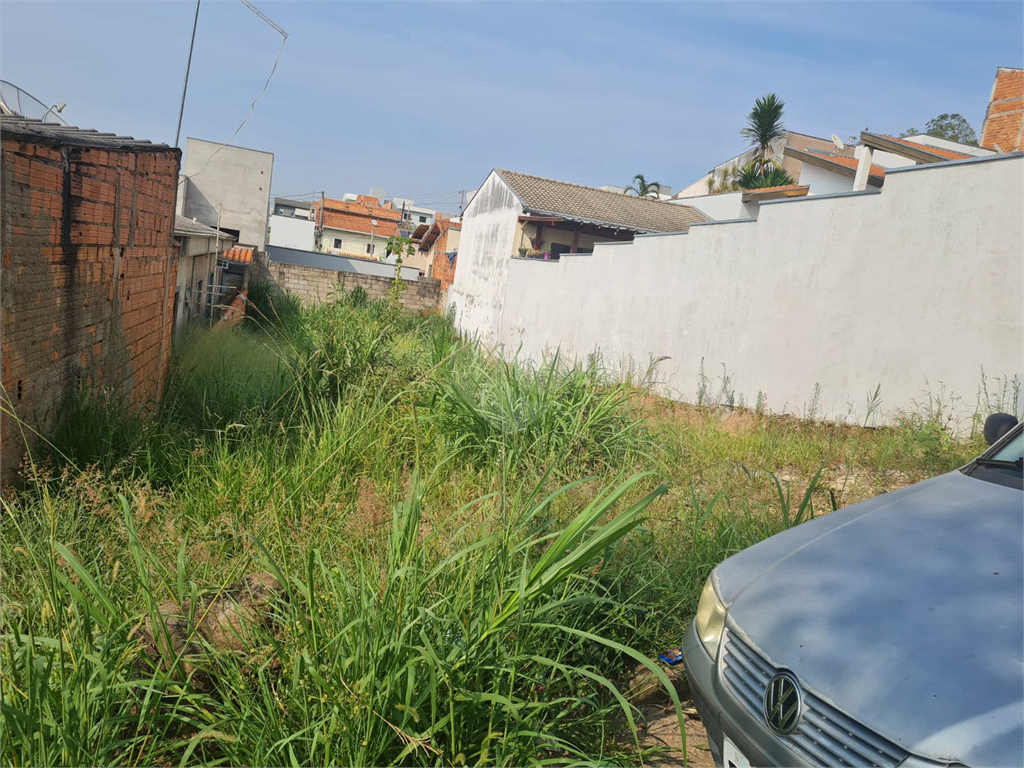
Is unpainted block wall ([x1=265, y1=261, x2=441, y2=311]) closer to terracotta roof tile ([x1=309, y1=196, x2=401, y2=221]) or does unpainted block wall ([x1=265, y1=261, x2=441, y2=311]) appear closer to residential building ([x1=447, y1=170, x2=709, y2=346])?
residential building ([x1=447, y1=170, x2=709, y2=346])

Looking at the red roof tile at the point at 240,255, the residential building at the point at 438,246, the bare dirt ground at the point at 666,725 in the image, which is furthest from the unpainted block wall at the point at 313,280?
the bare dirt ground at the point at 666,725

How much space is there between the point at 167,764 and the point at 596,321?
11910 mm

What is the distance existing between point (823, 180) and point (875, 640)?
2034 cm

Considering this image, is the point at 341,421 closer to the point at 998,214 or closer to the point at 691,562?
the point at 691,562

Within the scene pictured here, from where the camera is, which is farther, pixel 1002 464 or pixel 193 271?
pixel 193 271

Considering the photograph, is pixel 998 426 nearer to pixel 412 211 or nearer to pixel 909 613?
pixel 909 613

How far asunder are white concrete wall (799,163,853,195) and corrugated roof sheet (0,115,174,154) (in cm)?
1728

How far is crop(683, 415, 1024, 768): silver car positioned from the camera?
67.6 inches

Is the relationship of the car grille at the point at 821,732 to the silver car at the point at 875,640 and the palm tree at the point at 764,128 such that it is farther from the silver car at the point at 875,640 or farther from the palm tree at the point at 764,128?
the palm tree at the point at 764,128

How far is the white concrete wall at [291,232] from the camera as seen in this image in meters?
47.3

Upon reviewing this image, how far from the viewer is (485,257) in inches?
869

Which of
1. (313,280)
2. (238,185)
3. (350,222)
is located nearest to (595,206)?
(313,280)

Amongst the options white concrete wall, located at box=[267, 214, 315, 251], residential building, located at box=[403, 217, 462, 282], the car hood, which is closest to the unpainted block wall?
residential building, located at box=[403, 217, 462, 282]

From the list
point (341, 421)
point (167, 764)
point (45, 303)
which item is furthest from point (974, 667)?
point (45, 303)
